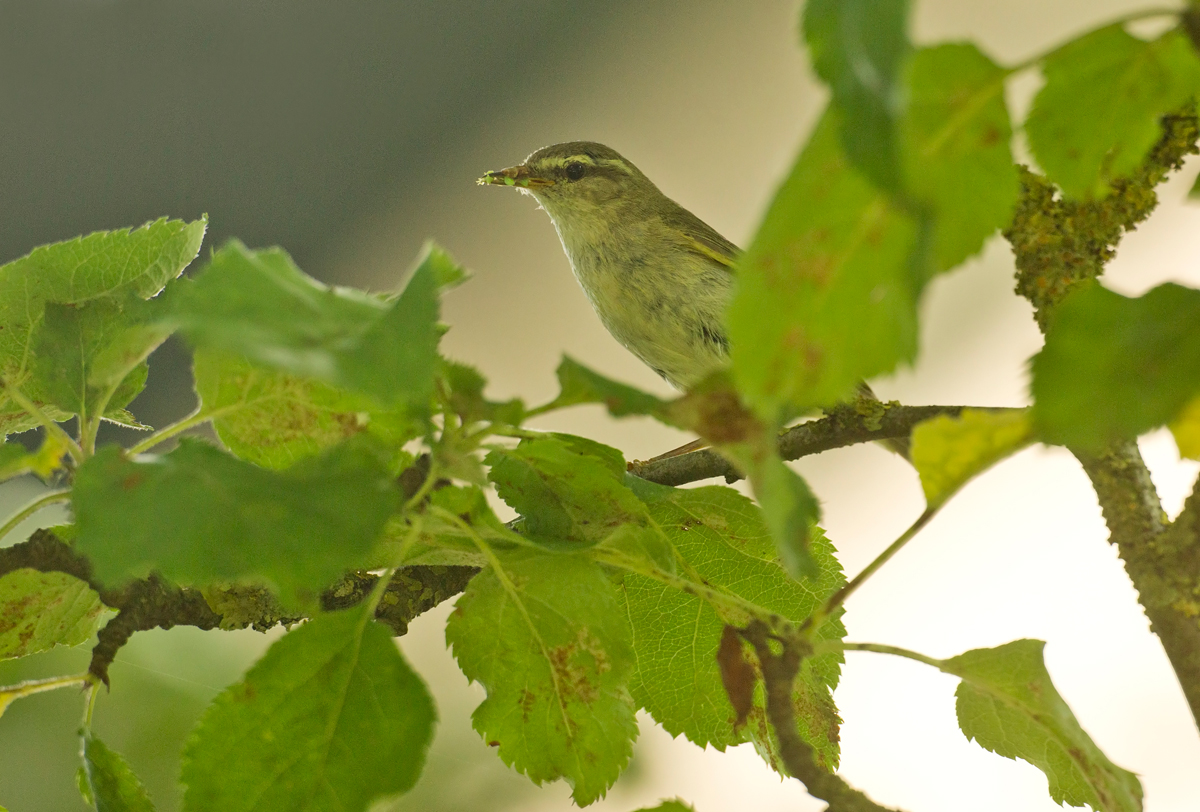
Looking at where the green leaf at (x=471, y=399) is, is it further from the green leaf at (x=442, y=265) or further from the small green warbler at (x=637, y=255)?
the small green warbler at (x=637, y=255)

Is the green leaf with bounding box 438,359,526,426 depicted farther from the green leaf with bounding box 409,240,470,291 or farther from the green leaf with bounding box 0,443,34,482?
the green leaf with bounding box 0,443,34,482

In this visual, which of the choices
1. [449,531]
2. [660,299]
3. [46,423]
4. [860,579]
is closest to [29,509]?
[46,423]

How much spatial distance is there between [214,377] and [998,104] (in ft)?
0.76

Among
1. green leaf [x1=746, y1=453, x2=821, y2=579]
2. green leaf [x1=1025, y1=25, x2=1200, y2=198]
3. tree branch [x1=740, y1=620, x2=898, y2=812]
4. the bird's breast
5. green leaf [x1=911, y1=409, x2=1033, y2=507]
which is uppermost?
the bird's breast

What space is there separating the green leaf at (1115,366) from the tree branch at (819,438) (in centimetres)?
23

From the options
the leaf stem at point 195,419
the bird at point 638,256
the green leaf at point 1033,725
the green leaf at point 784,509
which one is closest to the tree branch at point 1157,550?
the green leaf at point 1033,725

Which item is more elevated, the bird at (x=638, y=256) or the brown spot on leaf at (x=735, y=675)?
the bird at (x=638, y=256)

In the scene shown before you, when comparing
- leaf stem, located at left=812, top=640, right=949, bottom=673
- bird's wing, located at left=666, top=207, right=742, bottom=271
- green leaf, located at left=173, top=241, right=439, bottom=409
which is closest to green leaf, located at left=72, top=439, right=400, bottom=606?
green leaf, located at left=173, top=241, right=439, bottom=409

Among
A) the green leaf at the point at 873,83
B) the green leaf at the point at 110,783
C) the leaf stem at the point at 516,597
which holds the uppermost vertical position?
the green leaf at the point at 873,83

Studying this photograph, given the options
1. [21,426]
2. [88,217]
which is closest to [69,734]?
[21,426]

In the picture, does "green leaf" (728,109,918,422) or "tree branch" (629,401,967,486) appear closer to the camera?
"green leaf" (728,109,918,422)

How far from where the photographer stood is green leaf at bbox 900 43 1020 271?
159 millimetres

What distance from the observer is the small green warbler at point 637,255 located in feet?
3.76

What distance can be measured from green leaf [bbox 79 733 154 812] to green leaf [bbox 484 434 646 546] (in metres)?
0.15
